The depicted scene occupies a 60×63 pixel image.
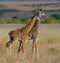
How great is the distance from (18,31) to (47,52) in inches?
68.3

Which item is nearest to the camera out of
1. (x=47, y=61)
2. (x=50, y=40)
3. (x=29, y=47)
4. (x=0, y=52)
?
(x=47, y=61)

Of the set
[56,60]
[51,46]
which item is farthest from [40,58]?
[51,46]

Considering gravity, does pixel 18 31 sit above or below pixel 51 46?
above

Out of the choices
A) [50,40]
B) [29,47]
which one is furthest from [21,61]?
[50,40]

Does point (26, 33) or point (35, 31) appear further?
point (35, 31)

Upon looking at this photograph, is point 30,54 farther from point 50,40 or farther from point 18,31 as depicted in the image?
point 50,40

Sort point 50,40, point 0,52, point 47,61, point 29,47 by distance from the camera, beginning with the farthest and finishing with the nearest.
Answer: point 50,40
point 29,47
point 0,52
point 47,61

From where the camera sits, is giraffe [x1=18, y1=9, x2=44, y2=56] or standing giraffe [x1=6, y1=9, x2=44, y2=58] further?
giraffe [x1=18, y1=9, x2=44, y2=56]

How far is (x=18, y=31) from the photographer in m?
11.3

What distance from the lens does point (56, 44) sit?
1417 centimetres

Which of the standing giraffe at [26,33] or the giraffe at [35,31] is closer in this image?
the standing giraffe at [26,33]

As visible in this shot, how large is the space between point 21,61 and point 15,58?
45 cm

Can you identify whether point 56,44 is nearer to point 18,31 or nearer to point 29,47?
point 29,47

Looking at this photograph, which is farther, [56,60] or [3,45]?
[3,45]
